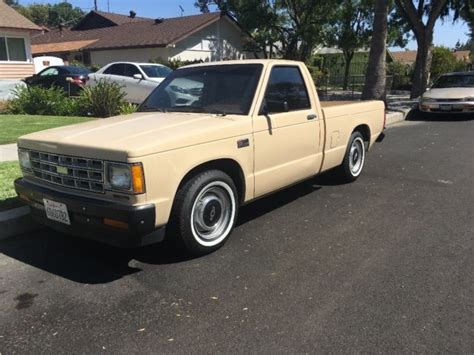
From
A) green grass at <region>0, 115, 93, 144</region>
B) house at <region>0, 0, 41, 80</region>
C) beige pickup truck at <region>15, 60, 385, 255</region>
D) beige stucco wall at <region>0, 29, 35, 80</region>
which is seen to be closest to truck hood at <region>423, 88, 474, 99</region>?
beige pickup truck at <region>15, 60, 385, 255</region>

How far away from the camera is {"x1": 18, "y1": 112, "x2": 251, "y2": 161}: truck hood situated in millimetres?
3803

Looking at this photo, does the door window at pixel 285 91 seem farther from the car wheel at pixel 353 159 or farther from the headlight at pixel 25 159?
the headlight at pixel 25 159

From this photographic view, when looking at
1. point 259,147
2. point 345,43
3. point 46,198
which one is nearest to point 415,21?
point 345,43

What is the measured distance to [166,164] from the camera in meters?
3.88

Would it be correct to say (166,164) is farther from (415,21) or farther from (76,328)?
(415,21)

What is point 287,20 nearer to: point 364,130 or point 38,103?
point 38,103

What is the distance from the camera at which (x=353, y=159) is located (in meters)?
6.96

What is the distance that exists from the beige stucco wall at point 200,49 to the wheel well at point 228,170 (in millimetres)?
27735

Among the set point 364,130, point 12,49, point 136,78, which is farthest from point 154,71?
point 12,49

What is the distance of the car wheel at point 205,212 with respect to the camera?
4.09m

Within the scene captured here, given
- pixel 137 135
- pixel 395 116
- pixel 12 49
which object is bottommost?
pixel 395 116

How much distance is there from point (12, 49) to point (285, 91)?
23664 millimetres

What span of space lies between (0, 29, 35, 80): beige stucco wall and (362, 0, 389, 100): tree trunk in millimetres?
18012

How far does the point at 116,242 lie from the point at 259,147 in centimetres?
171
